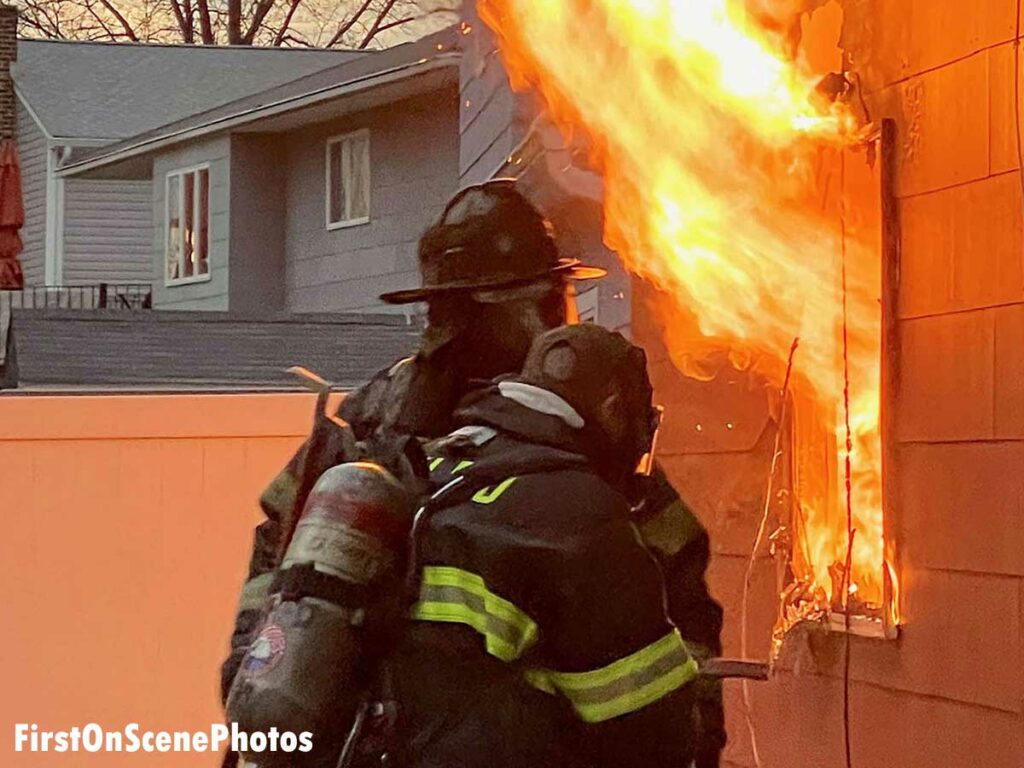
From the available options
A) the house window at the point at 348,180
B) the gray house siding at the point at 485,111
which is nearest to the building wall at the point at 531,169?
the gray house siding at the point at 485,111

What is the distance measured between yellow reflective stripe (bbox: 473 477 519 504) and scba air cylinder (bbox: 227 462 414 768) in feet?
0.36

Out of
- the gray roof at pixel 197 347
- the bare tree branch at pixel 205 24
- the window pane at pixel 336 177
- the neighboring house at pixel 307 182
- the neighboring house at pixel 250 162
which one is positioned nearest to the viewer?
the gray roof at pixel 197 347

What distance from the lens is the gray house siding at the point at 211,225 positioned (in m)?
16.0

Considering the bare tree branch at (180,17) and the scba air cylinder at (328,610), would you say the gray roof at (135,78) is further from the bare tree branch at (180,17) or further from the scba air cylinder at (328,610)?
the scba air cylinder at (328,610)

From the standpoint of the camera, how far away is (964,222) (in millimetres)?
3484

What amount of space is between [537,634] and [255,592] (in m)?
0.86

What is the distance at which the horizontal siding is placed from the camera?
67.3 ft

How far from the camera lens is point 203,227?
16.7 metres

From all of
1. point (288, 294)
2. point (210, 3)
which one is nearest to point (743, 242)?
point (288, 294)

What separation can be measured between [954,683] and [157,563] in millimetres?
3480

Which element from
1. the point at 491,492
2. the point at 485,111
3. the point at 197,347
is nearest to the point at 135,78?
the point at 197,347

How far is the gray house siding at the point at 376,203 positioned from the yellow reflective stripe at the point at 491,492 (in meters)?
10.3

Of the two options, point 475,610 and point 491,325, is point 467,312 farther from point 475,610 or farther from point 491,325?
point 475,610

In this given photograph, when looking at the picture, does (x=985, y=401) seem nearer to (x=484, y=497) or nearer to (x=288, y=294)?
(x=484, y=497)
